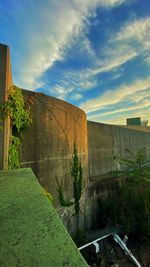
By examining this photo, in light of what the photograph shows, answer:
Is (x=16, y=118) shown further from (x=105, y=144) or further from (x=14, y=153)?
(x=105, y=144)

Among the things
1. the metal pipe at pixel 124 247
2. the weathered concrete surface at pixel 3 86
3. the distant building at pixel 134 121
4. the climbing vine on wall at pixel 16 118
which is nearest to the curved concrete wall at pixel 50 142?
the climbing vine on wall at pixel 16 118

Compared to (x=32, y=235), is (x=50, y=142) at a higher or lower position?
higher

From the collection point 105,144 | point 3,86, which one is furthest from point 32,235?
point 105,144

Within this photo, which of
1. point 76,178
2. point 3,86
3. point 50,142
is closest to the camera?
point 3,86

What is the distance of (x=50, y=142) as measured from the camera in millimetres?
5590

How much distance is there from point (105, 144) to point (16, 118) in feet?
25.7

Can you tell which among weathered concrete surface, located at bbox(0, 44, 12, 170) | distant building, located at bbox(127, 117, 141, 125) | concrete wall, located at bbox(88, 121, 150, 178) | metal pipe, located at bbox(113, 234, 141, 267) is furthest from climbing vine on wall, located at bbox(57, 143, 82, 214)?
distant building, located at bbox(127, 117, 141, 125)

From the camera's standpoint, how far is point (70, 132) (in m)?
6.80

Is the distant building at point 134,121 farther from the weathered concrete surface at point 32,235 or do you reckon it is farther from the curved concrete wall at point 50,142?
the weathered concrete surface at point 32,235

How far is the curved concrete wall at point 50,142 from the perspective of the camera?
4965 millimetres

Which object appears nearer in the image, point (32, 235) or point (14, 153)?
point (32, 235)

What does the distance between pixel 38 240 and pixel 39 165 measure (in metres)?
3.95

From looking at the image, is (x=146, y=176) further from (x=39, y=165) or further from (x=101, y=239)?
(x=39, y=165)

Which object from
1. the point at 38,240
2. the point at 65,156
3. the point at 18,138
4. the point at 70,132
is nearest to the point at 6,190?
the point at 38,240
